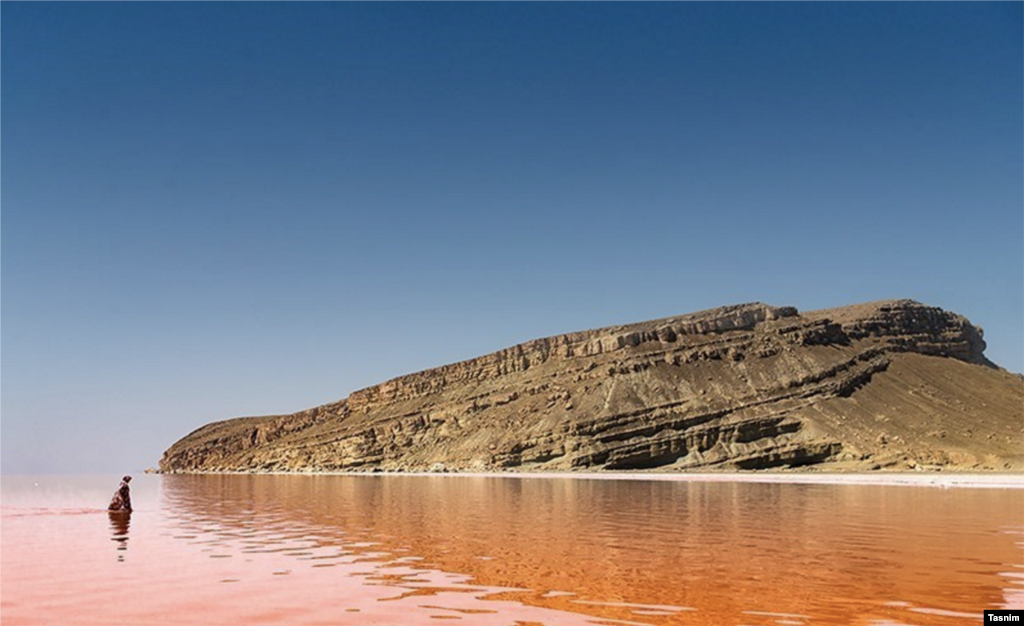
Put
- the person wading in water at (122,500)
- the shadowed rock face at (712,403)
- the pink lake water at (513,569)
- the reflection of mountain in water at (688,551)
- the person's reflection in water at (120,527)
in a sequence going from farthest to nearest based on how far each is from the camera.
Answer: the shadowed rock face at (712,403) < the person wading in water at (122,500) < the person's reflection in water at (120,527) < the reflection of mountain in water at (688,551) < the pink lake water at (513,569)

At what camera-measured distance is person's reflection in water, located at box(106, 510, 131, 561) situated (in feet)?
59.4

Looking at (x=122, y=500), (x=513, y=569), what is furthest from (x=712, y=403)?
(x=513, y=569)

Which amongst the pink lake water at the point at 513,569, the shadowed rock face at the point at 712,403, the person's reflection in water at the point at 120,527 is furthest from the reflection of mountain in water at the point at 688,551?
the shadowed rock face at the point at 712,403

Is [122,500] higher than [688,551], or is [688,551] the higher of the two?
[688,551]

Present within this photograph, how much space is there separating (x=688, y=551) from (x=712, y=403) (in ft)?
297

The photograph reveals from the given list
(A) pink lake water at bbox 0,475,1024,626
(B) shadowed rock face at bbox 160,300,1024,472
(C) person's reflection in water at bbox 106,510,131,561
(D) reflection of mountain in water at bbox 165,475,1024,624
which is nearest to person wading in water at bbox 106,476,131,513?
(C) person's reflection in water at bbox 106,510,131,561

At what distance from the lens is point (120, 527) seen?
23.7 metres

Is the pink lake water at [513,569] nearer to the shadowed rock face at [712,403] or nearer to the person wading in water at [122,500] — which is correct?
the person wading in water at [122,500]

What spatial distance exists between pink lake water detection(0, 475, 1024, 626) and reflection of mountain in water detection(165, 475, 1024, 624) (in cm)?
6

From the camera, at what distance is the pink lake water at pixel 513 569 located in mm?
10312

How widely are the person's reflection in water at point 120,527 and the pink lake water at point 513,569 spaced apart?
0.30 feet

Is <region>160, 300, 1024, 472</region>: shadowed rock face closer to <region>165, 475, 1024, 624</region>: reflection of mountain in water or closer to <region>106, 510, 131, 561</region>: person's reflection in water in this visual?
<region>165, 475, 1024, 624</region>: reflection of mountain in water

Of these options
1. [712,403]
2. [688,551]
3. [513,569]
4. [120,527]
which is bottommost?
[120,527]

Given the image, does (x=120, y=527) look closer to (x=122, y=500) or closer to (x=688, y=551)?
(x=122, y=500)
